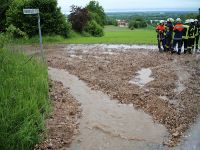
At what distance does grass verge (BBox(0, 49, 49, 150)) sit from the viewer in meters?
7.17

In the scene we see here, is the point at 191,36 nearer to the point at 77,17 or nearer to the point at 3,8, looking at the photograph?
the point at 77,17

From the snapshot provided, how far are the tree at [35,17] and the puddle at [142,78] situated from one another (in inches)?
532

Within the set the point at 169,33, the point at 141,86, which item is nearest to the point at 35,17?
the point at 169,33

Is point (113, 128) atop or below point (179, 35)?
below

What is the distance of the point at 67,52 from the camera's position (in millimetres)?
20766

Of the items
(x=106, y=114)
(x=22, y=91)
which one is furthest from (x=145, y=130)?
(x=22, y=91)

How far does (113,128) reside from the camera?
8750 millimetres

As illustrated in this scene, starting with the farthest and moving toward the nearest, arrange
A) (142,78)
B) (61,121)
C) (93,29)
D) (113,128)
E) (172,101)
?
1. (93,29)
2. (142,78)
3. (172,101)
4. (61,121)
5. (113,128)

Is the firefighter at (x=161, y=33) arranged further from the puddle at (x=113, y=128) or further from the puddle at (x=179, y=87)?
the puddle at (x=113, y=128)

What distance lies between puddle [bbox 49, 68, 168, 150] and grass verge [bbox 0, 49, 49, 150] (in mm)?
954

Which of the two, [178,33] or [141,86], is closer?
[141,86]

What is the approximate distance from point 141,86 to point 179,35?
787 cm

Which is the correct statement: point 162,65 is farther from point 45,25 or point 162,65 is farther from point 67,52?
point 45,25

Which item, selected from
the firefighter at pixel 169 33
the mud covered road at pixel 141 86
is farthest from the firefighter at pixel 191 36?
the mud covered road at pixel 141 86
